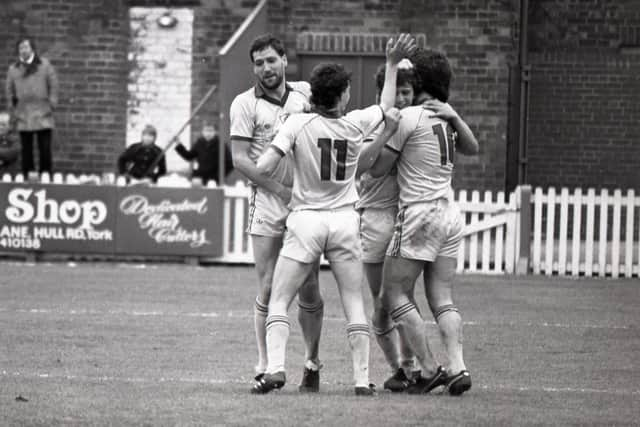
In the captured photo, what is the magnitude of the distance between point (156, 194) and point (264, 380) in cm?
1022

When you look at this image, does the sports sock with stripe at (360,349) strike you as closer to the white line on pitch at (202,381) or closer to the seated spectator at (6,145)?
the white line on pitch at (202,381)

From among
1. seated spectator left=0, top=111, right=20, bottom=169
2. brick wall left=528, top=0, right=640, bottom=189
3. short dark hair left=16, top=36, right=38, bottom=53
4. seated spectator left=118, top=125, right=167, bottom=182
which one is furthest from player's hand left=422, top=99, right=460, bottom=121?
brick wall left=528, top=0, right=640, bottom=189

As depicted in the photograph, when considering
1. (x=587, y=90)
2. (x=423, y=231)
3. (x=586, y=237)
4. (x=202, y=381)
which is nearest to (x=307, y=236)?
(x=423, y=231)

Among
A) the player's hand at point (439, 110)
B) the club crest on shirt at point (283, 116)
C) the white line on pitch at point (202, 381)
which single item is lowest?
the white line on pitch at point (202, 381)

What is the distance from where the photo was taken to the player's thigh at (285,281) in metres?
7.91

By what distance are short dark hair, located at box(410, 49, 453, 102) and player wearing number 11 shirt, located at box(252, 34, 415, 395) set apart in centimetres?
32

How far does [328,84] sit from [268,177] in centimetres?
72

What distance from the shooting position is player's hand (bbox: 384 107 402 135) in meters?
7.94

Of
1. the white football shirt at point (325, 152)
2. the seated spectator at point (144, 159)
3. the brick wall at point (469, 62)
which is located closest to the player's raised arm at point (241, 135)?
the white football shirt at point (325, 152)

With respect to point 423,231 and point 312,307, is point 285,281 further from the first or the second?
point 423,231

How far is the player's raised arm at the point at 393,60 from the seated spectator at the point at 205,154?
11787 millimetres

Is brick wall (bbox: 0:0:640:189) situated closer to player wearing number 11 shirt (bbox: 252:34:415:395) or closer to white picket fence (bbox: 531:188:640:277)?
white picket fence (bbox: 531:188:640:277)

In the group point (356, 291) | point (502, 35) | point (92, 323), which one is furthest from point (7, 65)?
point (356, 291)

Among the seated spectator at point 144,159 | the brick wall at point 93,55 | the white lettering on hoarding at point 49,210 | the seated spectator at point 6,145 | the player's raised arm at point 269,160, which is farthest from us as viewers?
the brick wall at point 93,55
